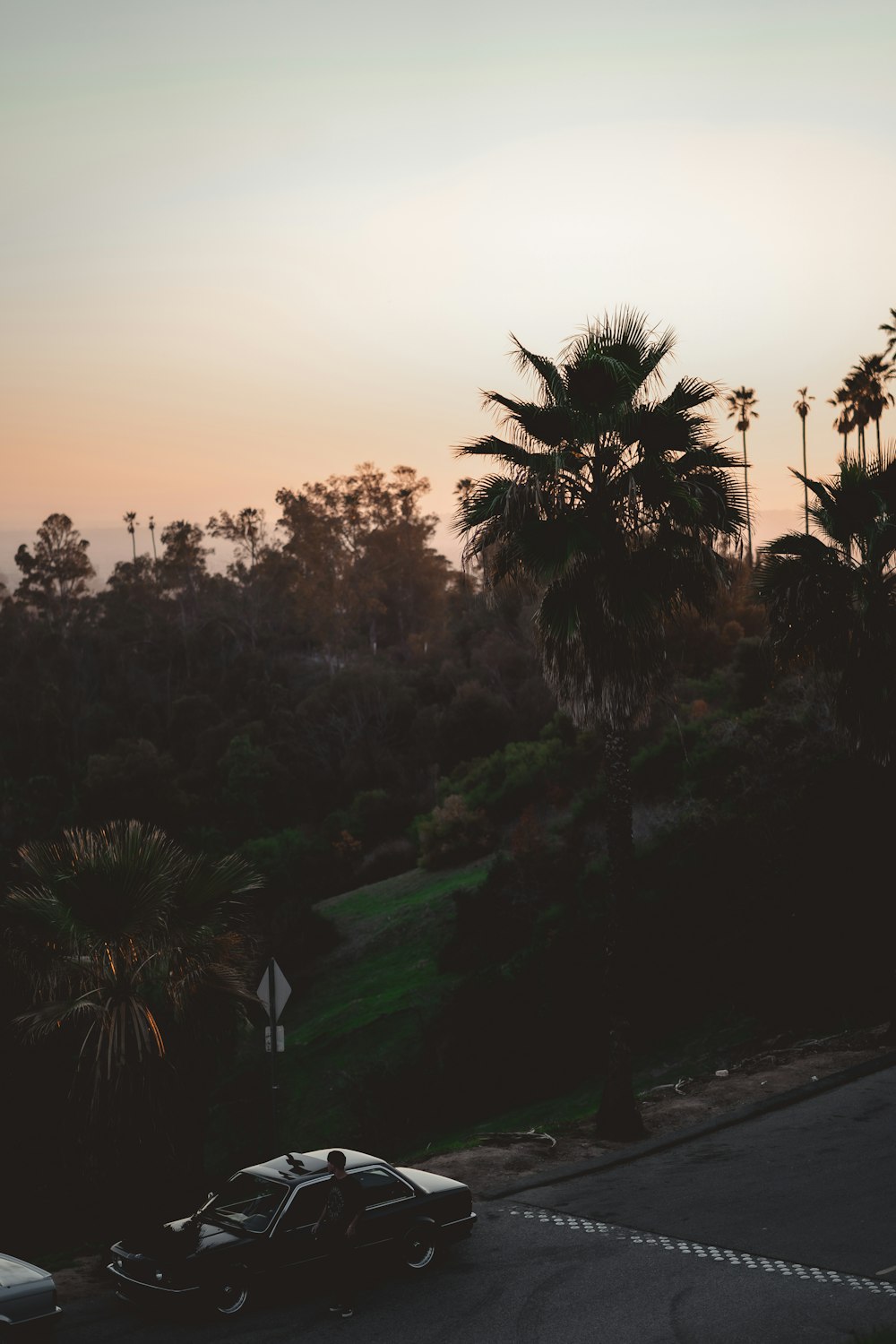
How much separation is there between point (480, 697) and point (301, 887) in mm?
16727

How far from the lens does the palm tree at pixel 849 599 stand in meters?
17.0

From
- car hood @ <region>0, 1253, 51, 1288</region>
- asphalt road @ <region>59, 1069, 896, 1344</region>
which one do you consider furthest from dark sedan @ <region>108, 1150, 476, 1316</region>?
car hood @ <region>0, 1253, 51, 1288</region>

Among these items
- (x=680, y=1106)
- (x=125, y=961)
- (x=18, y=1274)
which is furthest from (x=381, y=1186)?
(x=680, y=1106)

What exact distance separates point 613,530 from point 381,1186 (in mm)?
8085

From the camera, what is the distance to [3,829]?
54.8 metres

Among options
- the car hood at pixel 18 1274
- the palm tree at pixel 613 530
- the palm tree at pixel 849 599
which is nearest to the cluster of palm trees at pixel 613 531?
the palm tree at pixel 613 530

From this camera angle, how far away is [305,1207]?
1067 centimetres

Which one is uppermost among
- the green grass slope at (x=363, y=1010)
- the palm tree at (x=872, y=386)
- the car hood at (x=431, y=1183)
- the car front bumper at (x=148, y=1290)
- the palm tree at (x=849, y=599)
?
the palm tree at (x=872, y=386)

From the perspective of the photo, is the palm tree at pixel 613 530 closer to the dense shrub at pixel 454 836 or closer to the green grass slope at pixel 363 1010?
the green grass slope at pixel 363 1010

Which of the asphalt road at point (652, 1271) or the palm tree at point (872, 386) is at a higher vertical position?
the palm tree at point (872, 386)

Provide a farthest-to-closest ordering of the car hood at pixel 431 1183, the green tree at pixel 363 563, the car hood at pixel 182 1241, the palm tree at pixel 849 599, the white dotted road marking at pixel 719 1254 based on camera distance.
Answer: the green tree at pixel 363 563 → the palm tree at pixel 849 599 → the car hood at pixel 431 1183 → the white dotted road marking at pixel 719 1254 → the car hood at pixel 182 1241

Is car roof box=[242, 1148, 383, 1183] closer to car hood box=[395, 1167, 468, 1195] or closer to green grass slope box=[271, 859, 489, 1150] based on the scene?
car hood box=[395, 1167, 468, 1195]

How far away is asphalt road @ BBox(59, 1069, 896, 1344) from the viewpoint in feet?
31.7

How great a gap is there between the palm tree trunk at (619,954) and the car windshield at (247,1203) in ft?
18.1
